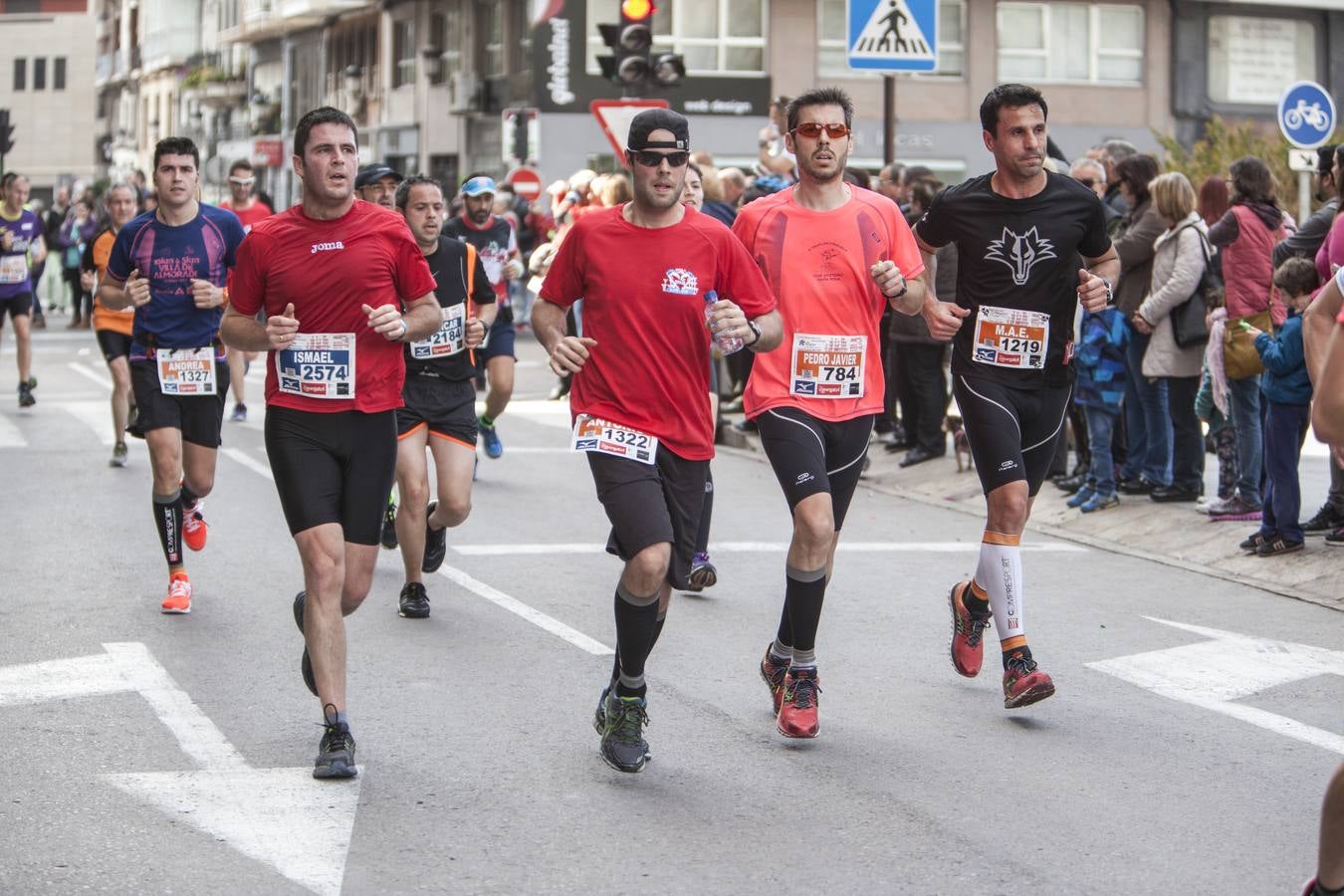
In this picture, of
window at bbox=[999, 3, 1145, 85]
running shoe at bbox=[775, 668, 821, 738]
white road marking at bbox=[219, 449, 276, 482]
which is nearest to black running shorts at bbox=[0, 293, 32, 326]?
white road marking at bbox=[219, 449, 276, 482]

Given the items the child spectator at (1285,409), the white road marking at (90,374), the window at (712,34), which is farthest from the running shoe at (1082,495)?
the window at (712,34)

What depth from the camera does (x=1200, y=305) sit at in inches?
457

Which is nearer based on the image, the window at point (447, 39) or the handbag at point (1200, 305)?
the handbag at point (1200, 305)

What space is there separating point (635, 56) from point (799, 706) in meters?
13.8

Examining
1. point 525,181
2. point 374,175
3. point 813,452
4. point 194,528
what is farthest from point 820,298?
point 525,181

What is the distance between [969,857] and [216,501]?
8.12 metres

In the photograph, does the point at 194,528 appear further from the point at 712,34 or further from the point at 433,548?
the point at 712,34

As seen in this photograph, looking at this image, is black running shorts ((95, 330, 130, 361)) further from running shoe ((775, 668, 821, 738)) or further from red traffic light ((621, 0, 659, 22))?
running shoe ((775, 668, 821, 738))

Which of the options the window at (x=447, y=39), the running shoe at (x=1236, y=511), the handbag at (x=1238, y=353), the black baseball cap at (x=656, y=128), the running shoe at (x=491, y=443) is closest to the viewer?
the black baseball cap at (x=656, y=128)

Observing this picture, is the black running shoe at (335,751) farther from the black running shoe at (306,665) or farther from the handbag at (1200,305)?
the handbag at (1200,305)

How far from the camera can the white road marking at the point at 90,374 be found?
2161 centimetres

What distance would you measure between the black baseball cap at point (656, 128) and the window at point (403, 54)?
143 ft

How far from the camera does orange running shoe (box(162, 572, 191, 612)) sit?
880 cm

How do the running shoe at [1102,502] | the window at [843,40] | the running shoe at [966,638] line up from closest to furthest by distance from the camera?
the running shoe at [966,638] → the running shoe at [1102,502] → the window at [843,40]
